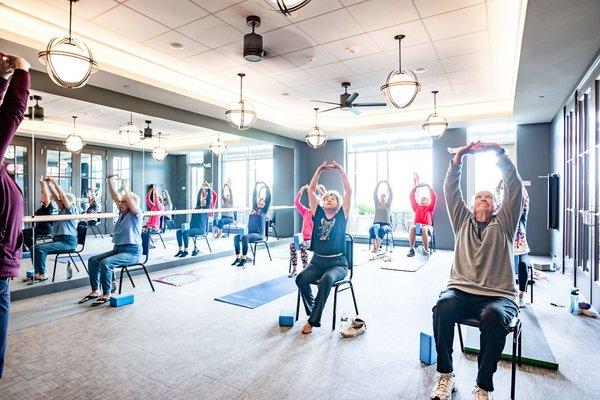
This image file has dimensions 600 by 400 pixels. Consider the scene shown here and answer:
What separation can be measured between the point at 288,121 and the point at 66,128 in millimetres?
4246

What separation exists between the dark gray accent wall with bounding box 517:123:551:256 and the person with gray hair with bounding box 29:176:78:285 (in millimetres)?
8065

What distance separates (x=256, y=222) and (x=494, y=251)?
4.34m

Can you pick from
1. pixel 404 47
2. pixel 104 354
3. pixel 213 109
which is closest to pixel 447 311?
pixel 104 354

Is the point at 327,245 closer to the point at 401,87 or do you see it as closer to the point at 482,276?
the point at 482,276

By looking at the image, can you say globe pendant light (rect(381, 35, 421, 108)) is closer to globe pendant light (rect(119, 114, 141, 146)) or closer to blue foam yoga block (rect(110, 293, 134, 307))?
blue foam yoga block (rect(110, 293, 134, 307))

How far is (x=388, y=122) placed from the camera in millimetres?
8000

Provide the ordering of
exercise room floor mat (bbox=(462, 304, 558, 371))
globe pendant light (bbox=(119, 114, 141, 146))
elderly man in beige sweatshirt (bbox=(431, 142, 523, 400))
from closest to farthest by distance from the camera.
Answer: elderly man in beige sweatshirt (bbox=(431, 142, 523, 400)) → exercise room floor mat (bbox=(462, 304, 558, 371)) → globe pendant light (bbox=(119, 114, 141, 146))

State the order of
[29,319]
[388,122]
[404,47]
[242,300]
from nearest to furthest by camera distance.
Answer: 1. [29,319]
2. [242,300]
3. [404,47]
4. [388,122]

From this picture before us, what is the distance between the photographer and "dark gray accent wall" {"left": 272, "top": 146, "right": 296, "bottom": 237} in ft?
31.4

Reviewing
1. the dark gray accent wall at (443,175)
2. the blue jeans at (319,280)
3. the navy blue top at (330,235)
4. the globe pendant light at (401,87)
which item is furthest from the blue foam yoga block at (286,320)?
the dark gray accent wall at (443,175)

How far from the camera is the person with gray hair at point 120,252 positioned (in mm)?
3992

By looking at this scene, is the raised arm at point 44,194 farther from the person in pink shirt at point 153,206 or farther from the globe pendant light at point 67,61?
the globe pendant light at point 67,61

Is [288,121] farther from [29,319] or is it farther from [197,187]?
[29,319]

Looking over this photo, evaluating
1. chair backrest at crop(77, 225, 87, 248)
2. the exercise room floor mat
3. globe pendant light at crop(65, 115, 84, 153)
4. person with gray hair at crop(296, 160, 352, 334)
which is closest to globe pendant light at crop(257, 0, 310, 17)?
person with gray hair at crop(296, 160, 352, 334)
